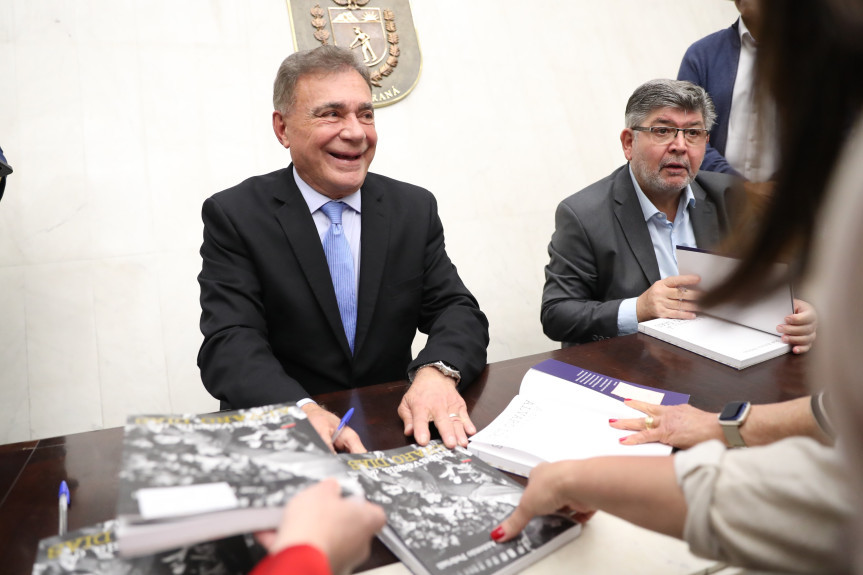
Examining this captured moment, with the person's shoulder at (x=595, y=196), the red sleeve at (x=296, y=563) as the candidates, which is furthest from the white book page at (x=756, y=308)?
the red sleeve at (x=296, y=563)

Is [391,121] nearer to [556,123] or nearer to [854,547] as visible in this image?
[556,123]

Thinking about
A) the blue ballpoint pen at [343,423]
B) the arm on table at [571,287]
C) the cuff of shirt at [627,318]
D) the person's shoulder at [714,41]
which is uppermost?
the person's shoulder at [714,41]

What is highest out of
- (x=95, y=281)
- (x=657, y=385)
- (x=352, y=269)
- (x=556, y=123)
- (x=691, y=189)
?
(x=556, y=123)

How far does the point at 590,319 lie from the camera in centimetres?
214

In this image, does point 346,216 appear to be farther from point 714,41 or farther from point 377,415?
point 714,41

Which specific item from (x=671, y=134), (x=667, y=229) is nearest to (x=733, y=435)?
(x=667, y=229)

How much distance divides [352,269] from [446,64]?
2451 millimetres

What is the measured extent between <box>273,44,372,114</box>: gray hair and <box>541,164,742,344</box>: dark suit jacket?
98 centimetres

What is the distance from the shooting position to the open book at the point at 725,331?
1619mm

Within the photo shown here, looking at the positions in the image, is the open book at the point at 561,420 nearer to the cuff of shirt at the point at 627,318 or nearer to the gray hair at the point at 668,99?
the cuff of shirt at the point at 627,318

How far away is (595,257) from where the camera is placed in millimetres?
2330

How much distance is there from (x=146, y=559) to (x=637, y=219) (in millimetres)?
2036

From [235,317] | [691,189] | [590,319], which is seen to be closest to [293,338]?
[235,317]

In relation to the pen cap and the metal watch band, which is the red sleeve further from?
the metal watch band
